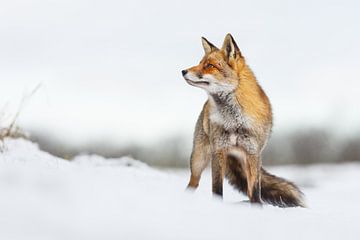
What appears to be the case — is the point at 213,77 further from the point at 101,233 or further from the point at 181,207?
the point at 101,233

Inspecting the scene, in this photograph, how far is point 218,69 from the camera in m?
6.29

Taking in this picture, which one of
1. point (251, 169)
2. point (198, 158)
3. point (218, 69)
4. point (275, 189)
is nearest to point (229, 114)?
point (218, 69)

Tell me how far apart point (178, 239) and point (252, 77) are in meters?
3.32

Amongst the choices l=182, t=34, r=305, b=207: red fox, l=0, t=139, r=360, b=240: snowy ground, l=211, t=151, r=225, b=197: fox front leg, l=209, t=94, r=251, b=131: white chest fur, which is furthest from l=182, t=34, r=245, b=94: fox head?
l=0, t=139, r=360, b=240: snowy ground

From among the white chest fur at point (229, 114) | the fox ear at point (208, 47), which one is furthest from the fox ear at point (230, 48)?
the white chest fur at point (229, 114)

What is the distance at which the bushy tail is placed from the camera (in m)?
7.08

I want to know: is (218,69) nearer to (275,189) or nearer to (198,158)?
(198,158)

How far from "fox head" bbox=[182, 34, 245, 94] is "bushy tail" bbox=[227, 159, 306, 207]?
1.12 m

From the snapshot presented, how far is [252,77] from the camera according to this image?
6617 millimetres

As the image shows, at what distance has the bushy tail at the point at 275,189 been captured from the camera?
23.2 ft

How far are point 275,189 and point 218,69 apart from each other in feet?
6.12

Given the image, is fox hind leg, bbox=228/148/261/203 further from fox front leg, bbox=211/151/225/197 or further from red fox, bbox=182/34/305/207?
fox front leg, bbox=211/151/225/197

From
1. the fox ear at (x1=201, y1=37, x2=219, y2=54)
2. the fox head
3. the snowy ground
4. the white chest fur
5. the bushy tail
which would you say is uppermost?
the fox ear at (x1=201, y1=37, x2=219, y2=54)

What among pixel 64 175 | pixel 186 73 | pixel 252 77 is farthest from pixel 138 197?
pixel 252 77
